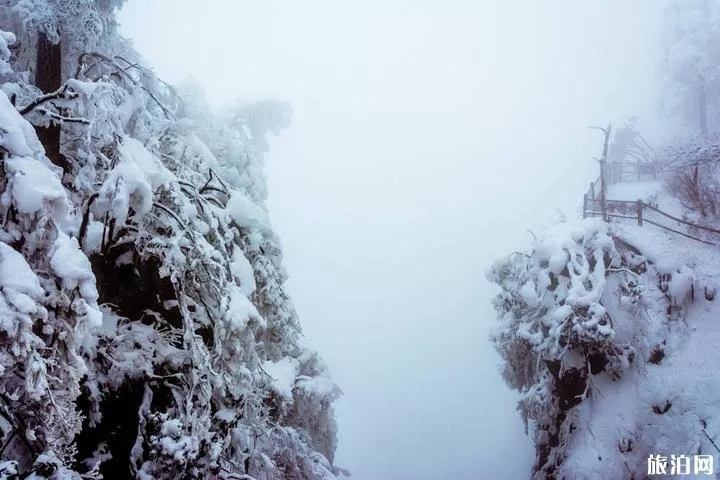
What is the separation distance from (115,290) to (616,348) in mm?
13627

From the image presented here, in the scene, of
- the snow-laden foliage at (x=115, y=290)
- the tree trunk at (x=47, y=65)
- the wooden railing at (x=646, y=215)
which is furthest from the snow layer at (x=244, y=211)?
the wooden railing at (x=646, y=215)

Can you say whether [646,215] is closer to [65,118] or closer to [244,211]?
[244,211]

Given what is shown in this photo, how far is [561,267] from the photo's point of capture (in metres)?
14.7

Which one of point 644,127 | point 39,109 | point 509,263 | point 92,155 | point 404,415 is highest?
point 644,127

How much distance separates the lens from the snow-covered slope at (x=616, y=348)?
42.3 ft

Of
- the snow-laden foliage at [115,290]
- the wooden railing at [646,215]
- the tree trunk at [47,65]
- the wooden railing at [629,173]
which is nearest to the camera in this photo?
the snow-laden foliage at [115,290]

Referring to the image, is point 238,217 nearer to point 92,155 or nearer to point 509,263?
point 92,155

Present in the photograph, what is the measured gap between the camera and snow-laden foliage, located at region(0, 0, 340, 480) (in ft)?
9.85

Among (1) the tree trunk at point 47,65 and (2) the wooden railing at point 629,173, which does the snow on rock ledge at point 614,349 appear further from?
(1) the tree trunk at point 47,65

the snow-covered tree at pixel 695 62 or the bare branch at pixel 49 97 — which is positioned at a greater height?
the snow-covered tree at pixel 695 62

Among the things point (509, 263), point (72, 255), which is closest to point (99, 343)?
point (72, 255)

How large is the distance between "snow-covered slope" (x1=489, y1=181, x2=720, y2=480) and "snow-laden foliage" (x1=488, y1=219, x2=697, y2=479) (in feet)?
0.10

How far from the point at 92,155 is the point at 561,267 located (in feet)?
44.9

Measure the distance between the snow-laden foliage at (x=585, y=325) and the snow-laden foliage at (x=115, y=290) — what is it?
9877 mm
